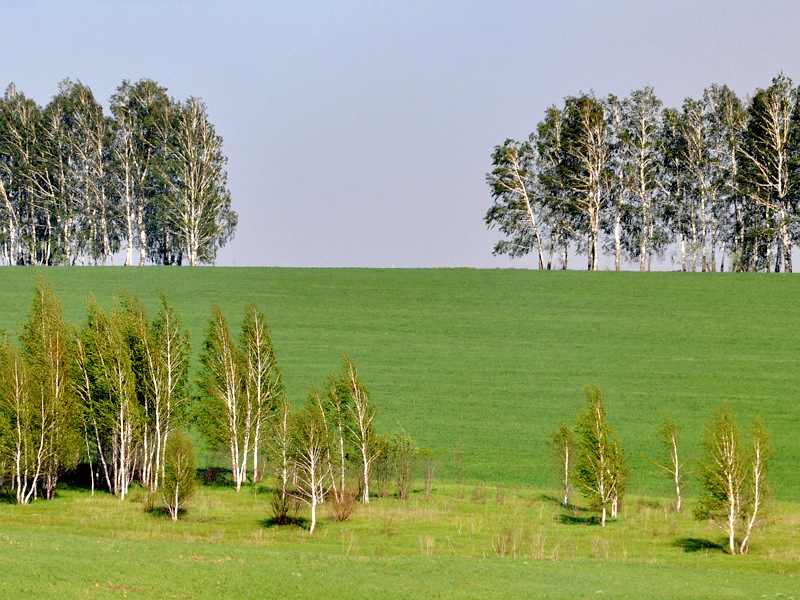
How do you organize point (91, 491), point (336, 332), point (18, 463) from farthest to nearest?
point (336, 332), point (91, 491), point (18, 463)

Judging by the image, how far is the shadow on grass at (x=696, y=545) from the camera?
103ft

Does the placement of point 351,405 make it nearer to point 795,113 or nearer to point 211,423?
point 211,423

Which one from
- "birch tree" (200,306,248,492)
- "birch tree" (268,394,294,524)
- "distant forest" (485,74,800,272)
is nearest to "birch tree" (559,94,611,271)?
"distant forest" (485,74,800,272)

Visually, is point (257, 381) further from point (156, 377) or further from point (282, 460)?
point (282, 460)

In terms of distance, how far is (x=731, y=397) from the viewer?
2041 inches

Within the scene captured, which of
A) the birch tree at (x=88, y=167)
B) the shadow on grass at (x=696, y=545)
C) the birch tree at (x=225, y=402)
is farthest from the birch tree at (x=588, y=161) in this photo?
the shadow on grass at (x=696, y=545)

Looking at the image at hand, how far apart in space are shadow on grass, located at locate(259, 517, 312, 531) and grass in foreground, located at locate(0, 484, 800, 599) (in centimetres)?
34

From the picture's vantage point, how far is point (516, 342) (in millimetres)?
62906

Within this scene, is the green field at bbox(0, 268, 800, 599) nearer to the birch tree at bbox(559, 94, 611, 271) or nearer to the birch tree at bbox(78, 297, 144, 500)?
the birch tree at bbox(78, 297, 144, 500)

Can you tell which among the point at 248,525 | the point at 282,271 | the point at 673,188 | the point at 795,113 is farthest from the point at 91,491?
the point at 795,113

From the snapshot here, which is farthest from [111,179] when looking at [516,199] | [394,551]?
[394,551]

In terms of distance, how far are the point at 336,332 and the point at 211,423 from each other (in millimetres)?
23222

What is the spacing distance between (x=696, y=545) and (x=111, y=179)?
7643cm

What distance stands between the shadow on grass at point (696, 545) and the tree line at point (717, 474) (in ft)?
1.95
